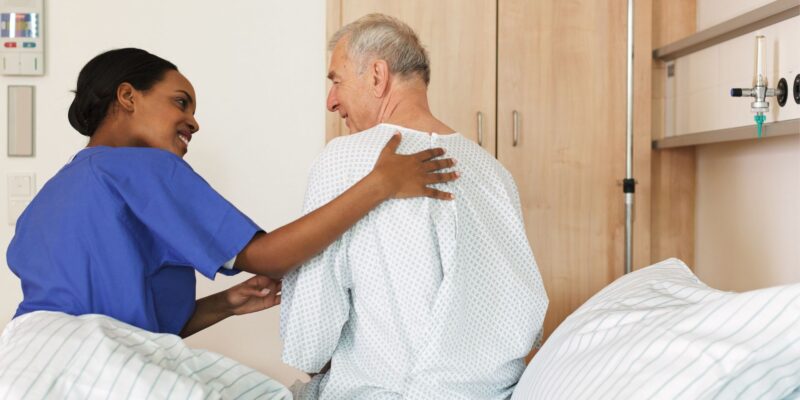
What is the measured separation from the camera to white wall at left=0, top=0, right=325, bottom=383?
263 cm

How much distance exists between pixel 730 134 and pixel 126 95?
159 cm

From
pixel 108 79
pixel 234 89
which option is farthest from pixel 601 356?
pixel 234 89

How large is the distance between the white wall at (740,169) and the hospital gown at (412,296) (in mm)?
1006

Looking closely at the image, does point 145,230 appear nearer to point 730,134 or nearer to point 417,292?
point 417,292

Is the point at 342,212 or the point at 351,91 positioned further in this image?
the point at 351,91

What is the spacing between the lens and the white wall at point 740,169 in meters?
A: 2.21

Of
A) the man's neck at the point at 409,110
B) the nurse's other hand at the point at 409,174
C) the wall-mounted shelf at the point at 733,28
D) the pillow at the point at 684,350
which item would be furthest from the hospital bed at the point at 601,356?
the wall-mounted shelf at the point at 733,28

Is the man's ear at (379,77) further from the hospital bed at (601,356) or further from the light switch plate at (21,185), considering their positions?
the light switch plate at (21,185)

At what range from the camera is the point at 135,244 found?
134 cm

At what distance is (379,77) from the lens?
1.60 meters

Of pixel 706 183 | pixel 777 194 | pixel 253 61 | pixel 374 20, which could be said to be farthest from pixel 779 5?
pixel 253 61

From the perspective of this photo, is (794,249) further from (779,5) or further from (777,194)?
(779,5)

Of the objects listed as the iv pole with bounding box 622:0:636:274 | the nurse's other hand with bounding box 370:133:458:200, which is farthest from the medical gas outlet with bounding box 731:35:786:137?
the nurse's other hand with bounding box 370:133:458:200

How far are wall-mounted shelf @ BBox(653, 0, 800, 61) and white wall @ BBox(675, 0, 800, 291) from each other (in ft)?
0.07
